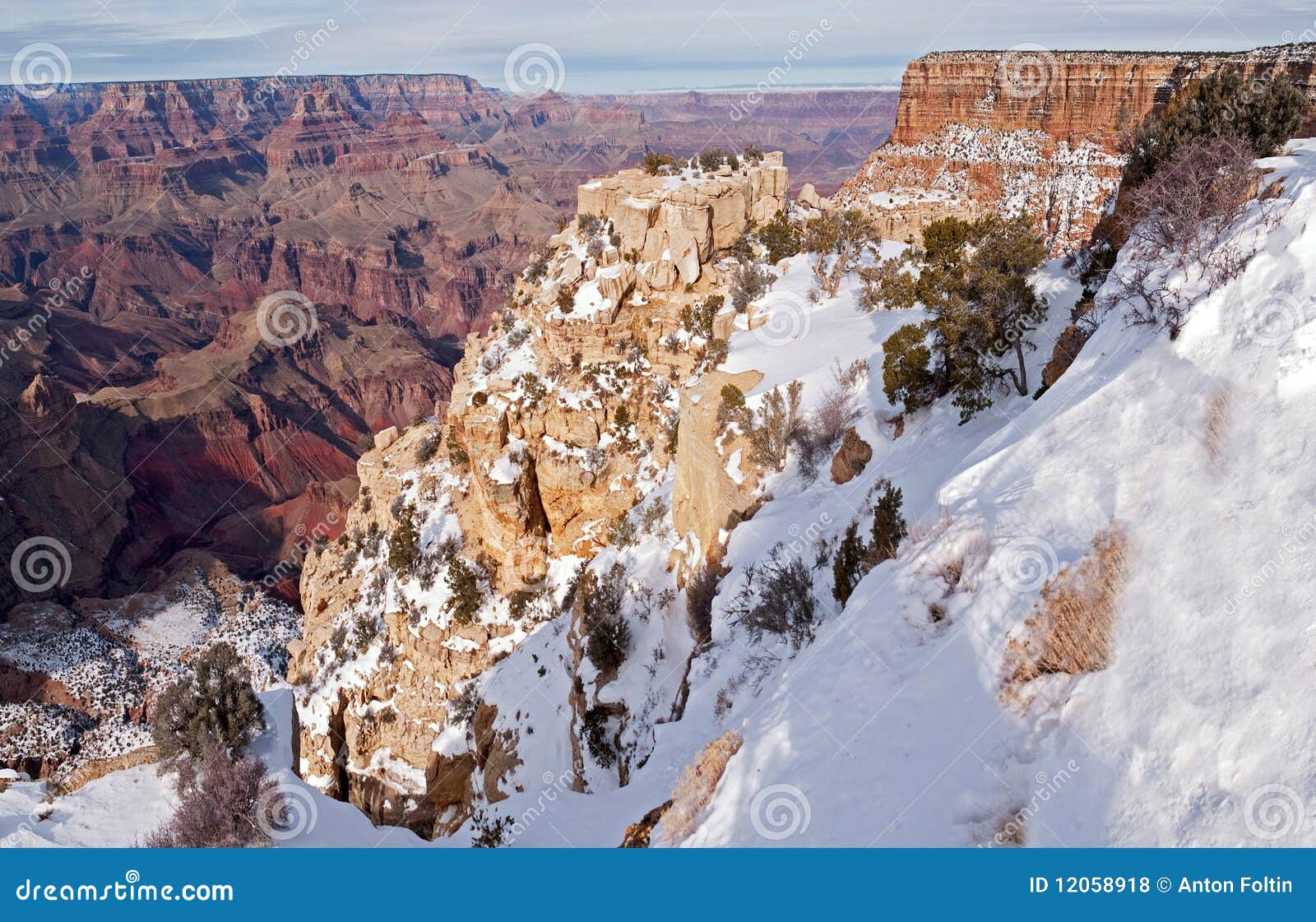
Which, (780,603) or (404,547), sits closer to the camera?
(780,603)

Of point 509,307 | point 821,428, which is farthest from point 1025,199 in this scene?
point 821,428

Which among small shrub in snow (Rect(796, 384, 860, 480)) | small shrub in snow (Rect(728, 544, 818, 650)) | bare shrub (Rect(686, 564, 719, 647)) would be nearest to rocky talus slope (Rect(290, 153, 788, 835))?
small shrub in snow (Rect(796, 384, 860, 480))

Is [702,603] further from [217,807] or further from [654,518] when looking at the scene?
[217,807]

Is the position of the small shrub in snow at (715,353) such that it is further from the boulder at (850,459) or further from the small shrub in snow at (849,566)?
the small shrub in snow at (849,566)

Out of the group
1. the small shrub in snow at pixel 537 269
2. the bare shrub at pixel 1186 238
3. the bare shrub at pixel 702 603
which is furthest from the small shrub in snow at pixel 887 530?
the small shrub in snow at pixel 537 269

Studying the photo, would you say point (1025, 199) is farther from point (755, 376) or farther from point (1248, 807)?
point (1248, 807)

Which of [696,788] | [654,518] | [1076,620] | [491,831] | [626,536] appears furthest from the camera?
[626,536]

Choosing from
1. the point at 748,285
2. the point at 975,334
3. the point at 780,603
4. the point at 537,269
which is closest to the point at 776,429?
the point at 975,334

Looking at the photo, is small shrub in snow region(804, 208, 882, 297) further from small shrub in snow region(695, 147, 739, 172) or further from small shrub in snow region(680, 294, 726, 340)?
small shrub in snow region(695, 147, 739, 172)
